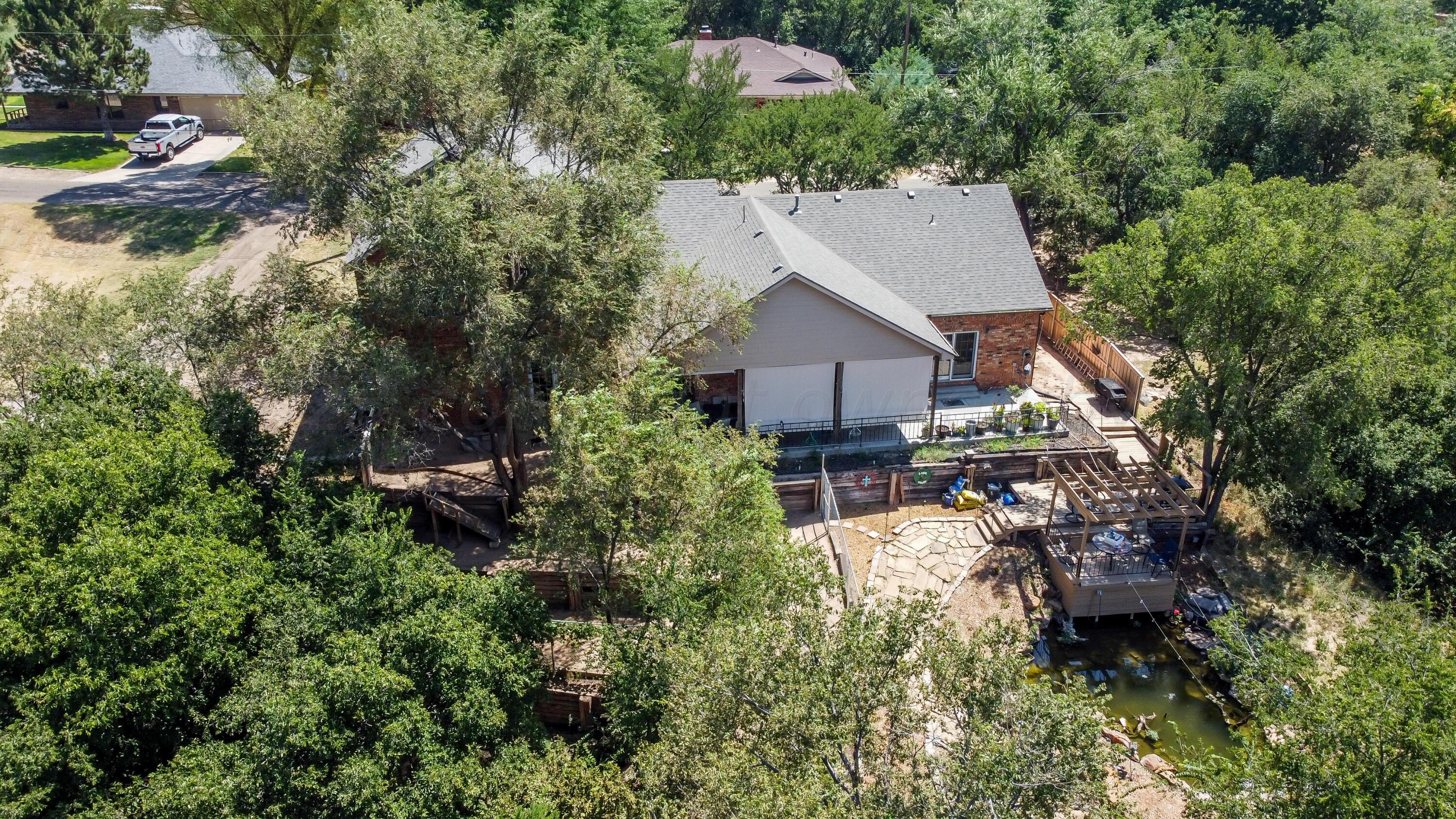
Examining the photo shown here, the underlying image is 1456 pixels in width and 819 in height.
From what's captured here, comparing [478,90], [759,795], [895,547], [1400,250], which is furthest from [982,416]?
[759,795]

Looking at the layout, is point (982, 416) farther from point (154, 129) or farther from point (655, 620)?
point (154, 129)

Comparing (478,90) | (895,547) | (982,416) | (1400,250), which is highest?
(478,90)

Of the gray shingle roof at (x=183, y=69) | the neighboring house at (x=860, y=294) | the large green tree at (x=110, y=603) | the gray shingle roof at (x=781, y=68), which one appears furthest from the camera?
the gray shingle roof at (x=781, y=68)

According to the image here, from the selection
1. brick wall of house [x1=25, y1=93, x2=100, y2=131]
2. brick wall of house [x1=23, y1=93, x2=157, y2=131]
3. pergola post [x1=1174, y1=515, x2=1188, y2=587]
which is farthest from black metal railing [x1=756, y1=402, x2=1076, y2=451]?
brick wall of house [x1=25, y1=93, x2=100, y2=131]

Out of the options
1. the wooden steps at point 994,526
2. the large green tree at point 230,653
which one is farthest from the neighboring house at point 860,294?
the large green tree at point 230,653

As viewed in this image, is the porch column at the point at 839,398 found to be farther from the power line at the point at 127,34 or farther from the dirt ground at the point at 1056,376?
the power line at the point at 127,34
